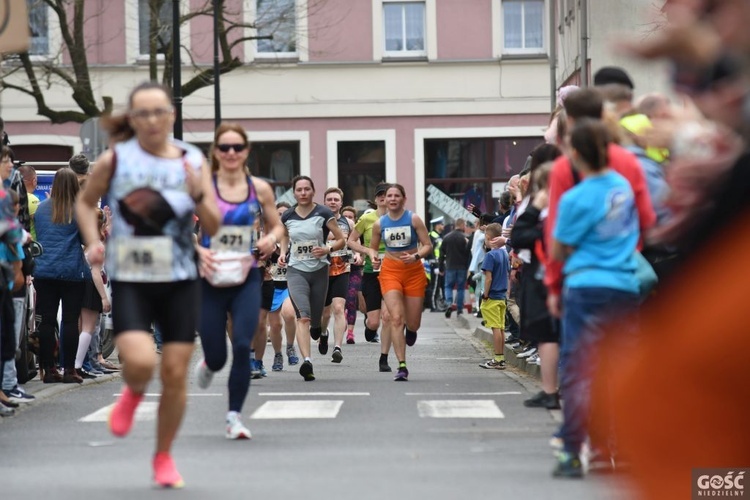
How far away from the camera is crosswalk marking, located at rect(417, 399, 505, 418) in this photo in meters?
11.2

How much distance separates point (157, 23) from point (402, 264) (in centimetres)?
2171

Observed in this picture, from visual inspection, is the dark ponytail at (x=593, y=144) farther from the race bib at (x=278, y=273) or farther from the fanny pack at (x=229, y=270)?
the race bib at (x=278, y=273)

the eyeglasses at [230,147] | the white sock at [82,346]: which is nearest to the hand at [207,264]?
the eyeglasses at [230,147]

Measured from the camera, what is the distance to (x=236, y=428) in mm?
9734

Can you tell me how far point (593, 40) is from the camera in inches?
1145

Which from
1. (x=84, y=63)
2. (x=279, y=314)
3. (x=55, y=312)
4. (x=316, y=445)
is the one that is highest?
(x=84, y=63)

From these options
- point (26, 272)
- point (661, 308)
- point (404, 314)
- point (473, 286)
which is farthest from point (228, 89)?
point (661, 308)

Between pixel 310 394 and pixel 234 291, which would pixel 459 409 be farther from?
pixel 234 291

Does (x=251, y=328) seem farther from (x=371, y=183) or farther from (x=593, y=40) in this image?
(x=371, y=183)

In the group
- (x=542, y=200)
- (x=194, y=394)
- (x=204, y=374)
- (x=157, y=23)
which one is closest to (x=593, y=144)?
(x=542, y=200)

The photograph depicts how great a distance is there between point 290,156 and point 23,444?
1249 inches

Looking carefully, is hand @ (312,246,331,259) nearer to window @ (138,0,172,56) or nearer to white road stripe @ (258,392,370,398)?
white road stripe @ (258,392,370,398)

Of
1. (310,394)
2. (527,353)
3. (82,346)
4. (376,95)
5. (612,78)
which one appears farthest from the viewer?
(376,95)

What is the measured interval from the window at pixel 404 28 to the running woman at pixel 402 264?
26.2 m
